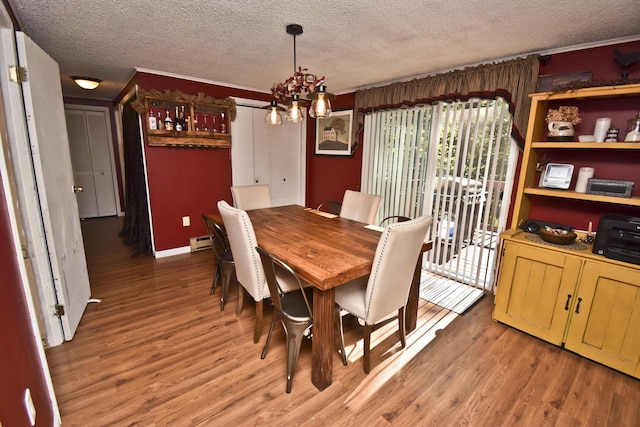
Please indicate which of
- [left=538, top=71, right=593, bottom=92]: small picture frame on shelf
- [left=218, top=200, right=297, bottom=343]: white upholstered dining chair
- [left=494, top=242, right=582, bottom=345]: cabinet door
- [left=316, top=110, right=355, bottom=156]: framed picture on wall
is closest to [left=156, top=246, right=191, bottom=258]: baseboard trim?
[left=218, top=200, right=297, bottom=343]: white upholstered dining chair

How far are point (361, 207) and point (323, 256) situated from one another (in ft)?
4.35

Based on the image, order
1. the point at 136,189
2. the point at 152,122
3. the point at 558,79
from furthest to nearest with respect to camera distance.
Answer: the point at 136,189 → the point at 152,122 → the point at 558,79

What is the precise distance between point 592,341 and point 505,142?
1.76 meters

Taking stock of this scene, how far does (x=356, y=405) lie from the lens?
162 centimetres

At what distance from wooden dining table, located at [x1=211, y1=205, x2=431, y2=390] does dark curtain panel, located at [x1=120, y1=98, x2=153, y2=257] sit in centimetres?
168

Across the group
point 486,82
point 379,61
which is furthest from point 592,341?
point 379,61

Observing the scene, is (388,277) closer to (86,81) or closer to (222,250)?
(222,250)

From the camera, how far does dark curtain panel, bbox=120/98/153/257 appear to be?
3596 millimetres

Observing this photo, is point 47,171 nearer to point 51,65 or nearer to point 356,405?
point 51,65

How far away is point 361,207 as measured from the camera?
3008mm

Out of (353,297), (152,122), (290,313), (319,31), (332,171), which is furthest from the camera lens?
(332,171)

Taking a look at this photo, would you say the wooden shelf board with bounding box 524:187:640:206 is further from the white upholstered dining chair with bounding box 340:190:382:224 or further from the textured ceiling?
the white upholstered dining chair with bounding box 340:190:382:224

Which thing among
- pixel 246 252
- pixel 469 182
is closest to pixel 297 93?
pixel 246 252

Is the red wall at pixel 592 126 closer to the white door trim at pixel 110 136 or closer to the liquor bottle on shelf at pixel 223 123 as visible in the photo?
the liquor bottle on shelf at pixel 223 123
